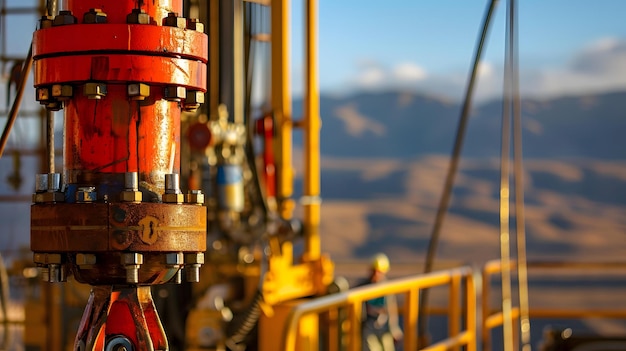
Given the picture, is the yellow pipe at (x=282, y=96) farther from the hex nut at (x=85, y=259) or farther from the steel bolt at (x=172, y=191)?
the hex nut at (x=85, y=259)

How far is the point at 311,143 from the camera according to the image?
1150 cm

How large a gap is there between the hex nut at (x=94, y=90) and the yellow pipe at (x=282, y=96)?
8315 mm

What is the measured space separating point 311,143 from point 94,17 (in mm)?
8769

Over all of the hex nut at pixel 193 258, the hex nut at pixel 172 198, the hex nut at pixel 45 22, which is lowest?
the hex nut at pixel 193 258

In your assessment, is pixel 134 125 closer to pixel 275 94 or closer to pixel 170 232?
pixel 170 232

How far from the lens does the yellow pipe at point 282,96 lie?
36.2 feet

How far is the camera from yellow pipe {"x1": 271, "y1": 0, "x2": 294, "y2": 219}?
434 inches

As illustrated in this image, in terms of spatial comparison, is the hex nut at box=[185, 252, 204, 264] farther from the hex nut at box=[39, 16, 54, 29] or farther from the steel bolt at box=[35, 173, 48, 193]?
the hex nut at box=[39, 16, 54, 29]

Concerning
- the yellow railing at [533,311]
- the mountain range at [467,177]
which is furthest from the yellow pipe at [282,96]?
the mountain range at [467,177]

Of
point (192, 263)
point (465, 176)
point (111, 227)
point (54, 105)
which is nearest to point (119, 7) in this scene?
point (54, 105)

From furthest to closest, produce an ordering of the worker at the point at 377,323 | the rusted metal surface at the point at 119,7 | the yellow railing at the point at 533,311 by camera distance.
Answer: the worker at the point at 377,323, the yellow railing at the point at 533,311, the rusted metal surface at the point at 119,7

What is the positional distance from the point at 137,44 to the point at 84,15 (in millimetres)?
145

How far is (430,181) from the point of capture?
6275cm

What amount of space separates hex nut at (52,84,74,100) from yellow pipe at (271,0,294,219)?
8.27 meters
